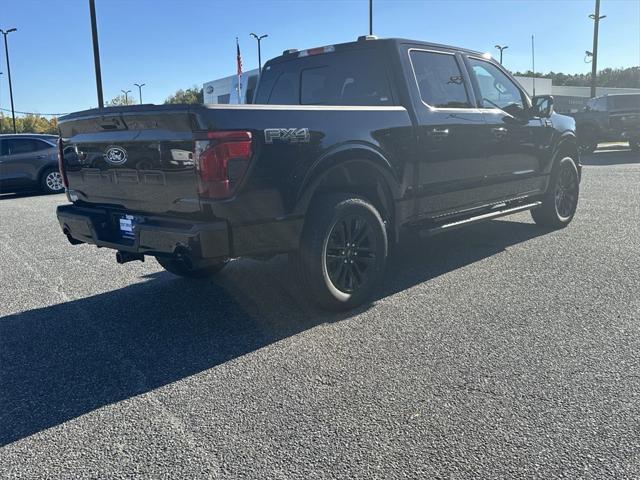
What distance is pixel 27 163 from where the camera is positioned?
13547mm

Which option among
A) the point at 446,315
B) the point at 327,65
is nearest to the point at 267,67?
the point at 327,65

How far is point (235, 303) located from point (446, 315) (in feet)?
5.35

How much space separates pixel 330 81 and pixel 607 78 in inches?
3848

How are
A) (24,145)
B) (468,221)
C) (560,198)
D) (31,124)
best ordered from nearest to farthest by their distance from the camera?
(468,221) → (560,198) → (24,145) → (31,124)

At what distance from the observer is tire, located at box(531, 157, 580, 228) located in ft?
22.6

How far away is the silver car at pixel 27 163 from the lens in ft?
43.9

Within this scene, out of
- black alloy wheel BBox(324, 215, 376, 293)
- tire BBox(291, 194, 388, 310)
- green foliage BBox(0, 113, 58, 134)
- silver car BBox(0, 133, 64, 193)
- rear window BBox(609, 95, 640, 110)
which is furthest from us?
green foliage BBox(0, 113, 58, 134)

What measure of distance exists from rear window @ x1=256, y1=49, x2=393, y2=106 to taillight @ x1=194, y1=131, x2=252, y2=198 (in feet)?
5.99

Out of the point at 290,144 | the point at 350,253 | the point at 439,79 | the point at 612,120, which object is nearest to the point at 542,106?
the point at 439,79

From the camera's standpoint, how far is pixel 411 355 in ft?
11.1

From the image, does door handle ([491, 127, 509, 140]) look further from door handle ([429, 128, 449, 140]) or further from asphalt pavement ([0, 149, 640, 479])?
asphalt pavement ([0, 149, 640, 479])

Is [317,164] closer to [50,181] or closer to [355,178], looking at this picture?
[355,178]

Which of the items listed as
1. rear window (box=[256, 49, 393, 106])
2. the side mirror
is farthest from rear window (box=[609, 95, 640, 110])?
rear window (box=[256, 49, 393, 106])

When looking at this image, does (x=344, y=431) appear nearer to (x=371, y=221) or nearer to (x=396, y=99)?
(x=371, y=221)
